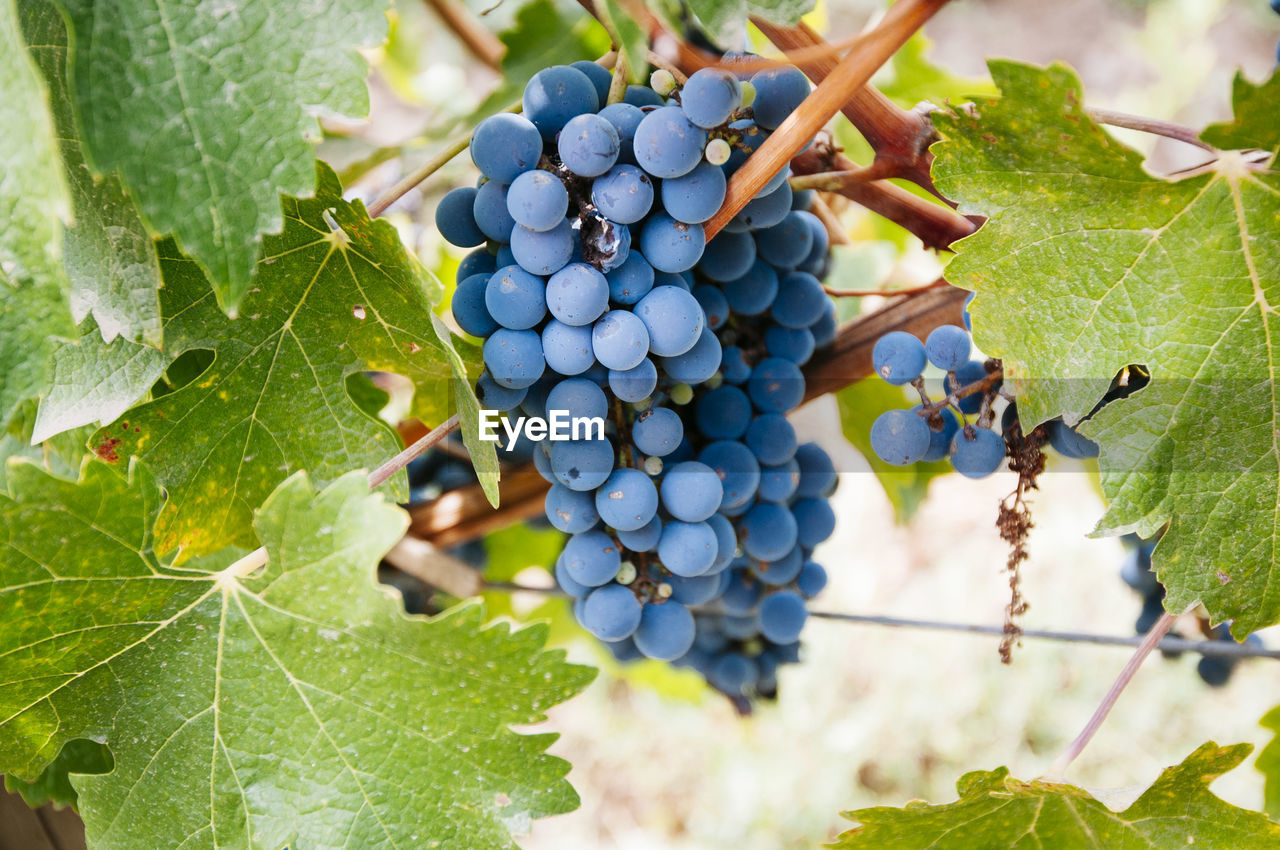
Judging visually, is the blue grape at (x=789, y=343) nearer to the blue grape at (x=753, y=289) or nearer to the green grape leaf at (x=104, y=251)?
the blue grape at (x=753, y=289)

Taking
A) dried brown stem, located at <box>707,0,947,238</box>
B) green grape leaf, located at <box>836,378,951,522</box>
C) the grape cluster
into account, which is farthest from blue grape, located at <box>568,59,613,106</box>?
green grape leaf, located at <box>836,378,951,522</box>

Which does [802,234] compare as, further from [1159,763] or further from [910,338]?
[1159,763]

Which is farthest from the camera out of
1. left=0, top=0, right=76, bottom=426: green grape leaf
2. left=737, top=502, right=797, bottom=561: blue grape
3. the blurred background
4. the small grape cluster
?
the blurred background

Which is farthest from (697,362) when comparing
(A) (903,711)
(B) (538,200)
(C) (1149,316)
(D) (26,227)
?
(A) (903,711)

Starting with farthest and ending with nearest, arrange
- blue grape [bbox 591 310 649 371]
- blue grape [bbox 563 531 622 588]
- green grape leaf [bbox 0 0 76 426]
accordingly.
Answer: blue grape [bbox 563 531 622 588], blue grape [bbox 591 310 649 371], green grape leaf [bbox 0 0 76 426]

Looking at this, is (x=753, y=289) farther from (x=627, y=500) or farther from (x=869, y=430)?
(x=869, y=430)

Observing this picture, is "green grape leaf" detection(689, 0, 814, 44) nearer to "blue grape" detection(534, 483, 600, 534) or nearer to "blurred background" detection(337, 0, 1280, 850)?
"blue grape" detection(534, 483, 600, 534)
